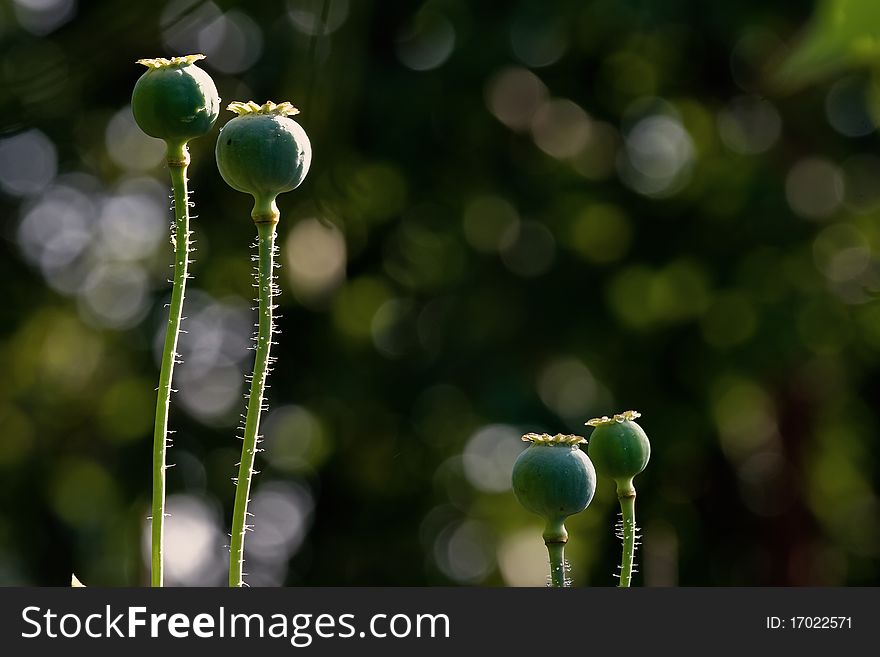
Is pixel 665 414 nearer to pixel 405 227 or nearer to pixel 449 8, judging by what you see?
pixel 405 227

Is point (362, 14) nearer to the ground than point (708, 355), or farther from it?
farther from it

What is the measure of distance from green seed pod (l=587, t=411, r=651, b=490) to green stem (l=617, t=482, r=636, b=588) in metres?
0.01

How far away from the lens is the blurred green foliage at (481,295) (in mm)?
3869

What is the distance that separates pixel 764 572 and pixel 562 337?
4.41ft

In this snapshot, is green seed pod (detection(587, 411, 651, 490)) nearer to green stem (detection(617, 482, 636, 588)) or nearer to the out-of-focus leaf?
green stem (detection(617, 482, 636, 588))

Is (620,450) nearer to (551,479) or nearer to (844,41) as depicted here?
(551,479)

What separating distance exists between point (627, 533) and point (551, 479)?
0.08 meters

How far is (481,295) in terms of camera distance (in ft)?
13.4

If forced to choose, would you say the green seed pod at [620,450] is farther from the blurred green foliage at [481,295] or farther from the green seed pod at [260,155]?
the blurred green foliage at [481,295]

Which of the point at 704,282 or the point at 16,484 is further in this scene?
the point at 16,484

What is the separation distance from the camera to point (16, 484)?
5.11m

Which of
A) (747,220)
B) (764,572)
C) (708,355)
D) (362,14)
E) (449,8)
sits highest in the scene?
(449,8)

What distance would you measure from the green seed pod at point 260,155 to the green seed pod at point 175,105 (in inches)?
0.6

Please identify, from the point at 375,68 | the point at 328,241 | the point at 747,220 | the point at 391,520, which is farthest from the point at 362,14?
the point at 391,520
